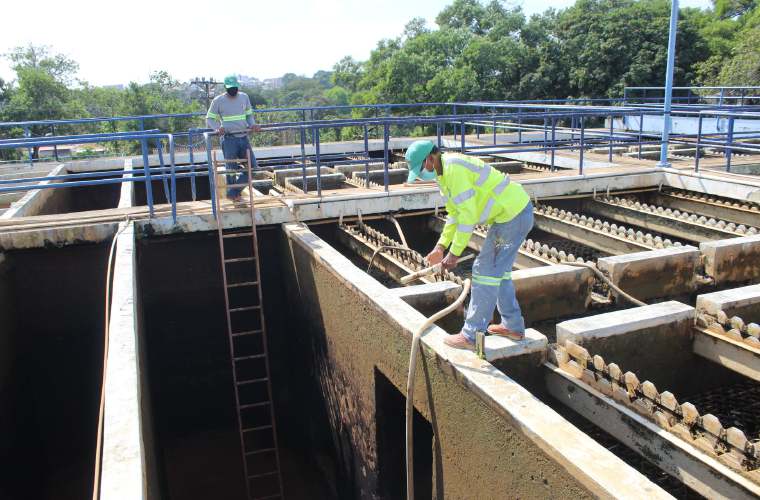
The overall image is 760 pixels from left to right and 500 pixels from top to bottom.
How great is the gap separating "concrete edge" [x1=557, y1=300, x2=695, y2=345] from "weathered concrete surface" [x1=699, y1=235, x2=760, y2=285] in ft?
5.74

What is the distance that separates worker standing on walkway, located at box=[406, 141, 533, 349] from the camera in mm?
4465

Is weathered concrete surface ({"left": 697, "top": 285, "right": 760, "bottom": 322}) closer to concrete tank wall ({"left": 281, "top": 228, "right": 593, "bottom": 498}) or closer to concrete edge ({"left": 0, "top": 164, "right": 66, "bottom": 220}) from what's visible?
concrete tank wall ({"left": 281, "top": 228, "right": 593, "bottom": 498})

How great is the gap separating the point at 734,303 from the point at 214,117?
654cm

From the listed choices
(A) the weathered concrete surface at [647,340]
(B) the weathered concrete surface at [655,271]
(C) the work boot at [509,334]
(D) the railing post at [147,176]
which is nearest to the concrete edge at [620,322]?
(A) the weathered concrete surface at [647,340]

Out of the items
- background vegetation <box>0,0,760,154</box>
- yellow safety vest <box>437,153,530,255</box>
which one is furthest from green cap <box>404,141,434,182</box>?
background vegetation <box>0,0,760,154</box>

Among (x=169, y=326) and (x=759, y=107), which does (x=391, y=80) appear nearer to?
(x=759, y=107)

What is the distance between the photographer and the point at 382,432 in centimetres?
613

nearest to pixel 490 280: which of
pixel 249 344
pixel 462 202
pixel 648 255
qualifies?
pixel 462 202

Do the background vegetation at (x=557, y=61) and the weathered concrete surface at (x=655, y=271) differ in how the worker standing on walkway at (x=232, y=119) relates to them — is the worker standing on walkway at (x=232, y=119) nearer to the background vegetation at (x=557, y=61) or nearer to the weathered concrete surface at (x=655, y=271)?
the weathered concrete surface at (x=655, y=271)

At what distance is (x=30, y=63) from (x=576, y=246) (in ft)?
203

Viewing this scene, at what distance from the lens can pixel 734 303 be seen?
18.8 feet

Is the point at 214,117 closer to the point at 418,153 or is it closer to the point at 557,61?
the point at 418,153

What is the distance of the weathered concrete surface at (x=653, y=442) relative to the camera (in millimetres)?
3844

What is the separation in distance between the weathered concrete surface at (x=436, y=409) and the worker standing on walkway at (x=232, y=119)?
5.28 feet
